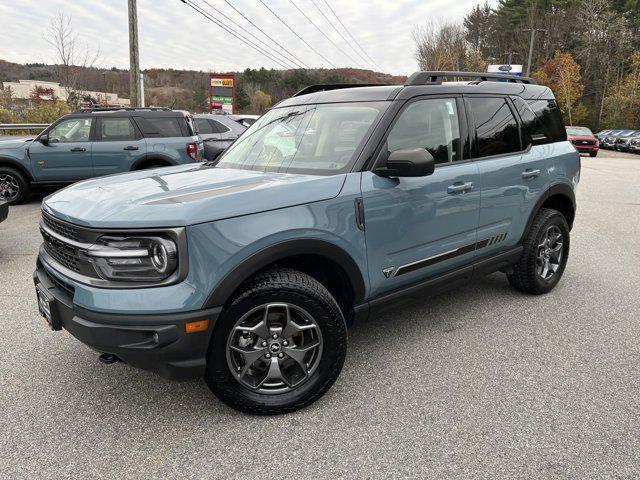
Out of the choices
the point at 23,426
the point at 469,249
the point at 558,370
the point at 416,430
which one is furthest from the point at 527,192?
the point at 23,426

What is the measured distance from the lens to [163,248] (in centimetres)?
219

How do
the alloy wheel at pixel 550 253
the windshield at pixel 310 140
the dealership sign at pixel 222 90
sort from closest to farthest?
the windshield at pixel 310 140 < the alloy wheel at pixel 550 253 < the dealership sign at pixel 222 90

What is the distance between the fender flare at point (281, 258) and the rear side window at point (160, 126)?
7.47 meters

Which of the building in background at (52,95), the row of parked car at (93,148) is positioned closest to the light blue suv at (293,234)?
the row of parked car at (93,148)

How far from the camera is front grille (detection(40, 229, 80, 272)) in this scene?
2.42 meters

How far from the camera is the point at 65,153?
898 cm

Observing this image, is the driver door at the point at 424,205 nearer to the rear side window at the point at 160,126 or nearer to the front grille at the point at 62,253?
the front grille at the point at 62,253

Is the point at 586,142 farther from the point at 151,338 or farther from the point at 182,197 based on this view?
the point at 151,338

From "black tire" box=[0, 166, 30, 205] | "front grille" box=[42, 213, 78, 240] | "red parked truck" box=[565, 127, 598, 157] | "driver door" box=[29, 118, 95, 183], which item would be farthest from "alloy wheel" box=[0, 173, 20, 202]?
"red parked truck" box=[565, 127, 598, 157]

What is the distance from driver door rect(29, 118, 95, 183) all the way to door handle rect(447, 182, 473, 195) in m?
7.94

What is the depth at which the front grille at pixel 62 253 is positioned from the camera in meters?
2.42

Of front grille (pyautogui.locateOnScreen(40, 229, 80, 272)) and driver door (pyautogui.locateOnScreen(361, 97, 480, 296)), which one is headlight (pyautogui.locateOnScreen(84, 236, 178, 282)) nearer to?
front grille (pyautogui.locateOnScreen(40, 229, 80, 272))

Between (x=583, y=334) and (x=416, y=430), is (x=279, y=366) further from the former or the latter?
(x=583, y=334)

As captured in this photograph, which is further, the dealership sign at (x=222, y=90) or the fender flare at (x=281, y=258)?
the dealership sign at (x=222, y=90)
